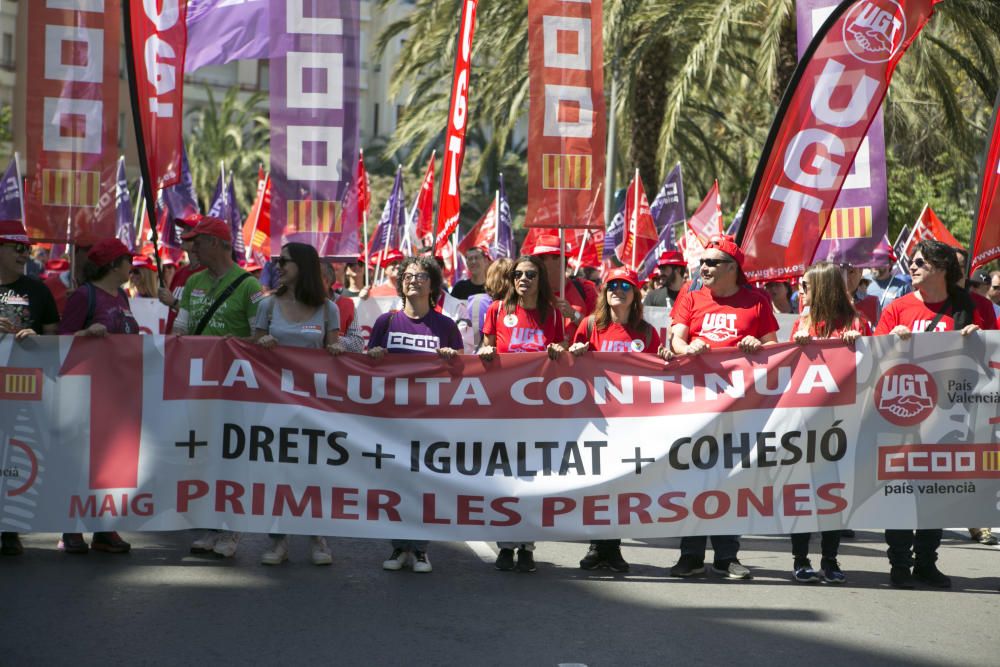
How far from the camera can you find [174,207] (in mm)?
14125

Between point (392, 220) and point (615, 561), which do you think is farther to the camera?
point (392, 220)

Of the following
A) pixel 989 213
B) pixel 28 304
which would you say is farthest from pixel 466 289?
pixel 989 213

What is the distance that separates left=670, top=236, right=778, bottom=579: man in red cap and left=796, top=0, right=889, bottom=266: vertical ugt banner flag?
7.34 ft

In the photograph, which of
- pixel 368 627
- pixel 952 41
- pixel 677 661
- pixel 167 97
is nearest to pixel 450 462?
pixel 368 627

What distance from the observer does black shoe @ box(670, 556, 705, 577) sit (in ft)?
23.0

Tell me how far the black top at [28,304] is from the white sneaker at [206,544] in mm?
1569

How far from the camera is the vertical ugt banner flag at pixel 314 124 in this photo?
897cm

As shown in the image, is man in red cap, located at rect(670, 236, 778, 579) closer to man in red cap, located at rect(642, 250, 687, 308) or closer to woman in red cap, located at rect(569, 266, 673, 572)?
woman in red cap, located at rect(569, 266, 673, 572)

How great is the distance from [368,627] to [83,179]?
541 centimetres

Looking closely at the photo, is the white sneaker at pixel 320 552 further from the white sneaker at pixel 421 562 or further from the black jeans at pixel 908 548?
the black jeans at pixel 908 548

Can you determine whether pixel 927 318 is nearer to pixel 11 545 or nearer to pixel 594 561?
pixel 594 561

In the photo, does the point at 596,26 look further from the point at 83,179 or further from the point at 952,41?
the point at 952,41

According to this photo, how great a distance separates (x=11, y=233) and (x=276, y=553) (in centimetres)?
244

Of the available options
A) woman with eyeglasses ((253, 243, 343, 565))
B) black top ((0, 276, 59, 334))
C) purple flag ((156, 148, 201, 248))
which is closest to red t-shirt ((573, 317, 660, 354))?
woman with eyeglasses ((253, 243, 343, 565))
